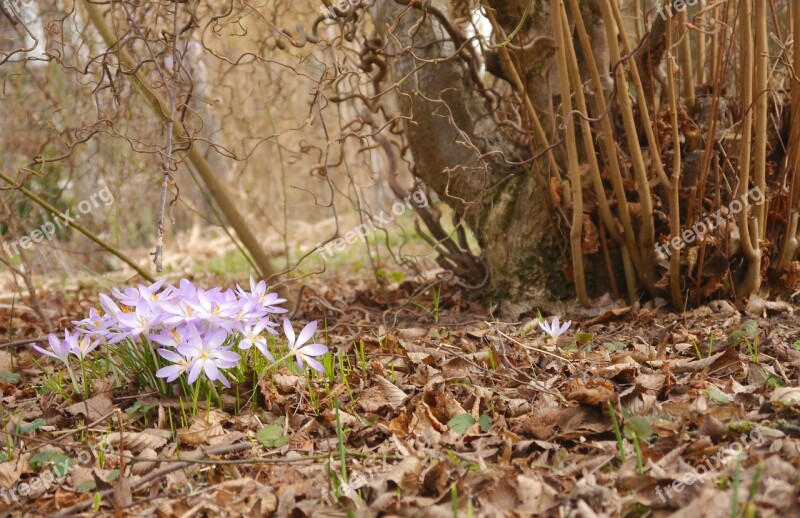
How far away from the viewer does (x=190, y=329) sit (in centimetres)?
184

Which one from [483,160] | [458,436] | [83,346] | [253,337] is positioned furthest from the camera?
[483,160]

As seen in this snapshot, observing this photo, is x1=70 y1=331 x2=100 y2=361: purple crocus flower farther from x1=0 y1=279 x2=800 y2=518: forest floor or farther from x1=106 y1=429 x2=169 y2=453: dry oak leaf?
x1=106 y1=429 x2=169 y2=453: dry oak leaf

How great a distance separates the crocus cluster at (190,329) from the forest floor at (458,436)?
0.17m

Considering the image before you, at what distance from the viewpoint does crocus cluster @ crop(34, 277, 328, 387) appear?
182 cm

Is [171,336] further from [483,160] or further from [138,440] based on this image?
[483,160]

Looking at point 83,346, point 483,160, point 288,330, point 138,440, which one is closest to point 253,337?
point 288,330

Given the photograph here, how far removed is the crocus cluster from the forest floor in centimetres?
17

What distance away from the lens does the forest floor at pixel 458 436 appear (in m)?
1.49

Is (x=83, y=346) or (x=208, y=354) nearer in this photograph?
(x=208, y=354)

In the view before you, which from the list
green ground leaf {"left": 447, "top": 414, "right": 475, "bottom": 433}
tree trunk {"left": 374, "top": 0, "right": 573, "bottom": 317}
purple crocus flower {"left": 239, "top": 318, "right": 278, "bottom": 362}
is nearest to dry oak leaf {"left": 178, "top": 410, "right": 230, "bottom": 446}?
purple crocus flower {"left": 239, "top": 318, "right": 278, "bottom": 362}

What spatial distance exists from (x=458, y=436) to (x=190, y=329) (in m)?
0.82

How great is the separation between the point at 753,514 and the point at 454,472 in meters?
0.67

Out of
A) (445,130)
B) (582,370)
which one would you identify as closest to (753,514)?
(582,370)

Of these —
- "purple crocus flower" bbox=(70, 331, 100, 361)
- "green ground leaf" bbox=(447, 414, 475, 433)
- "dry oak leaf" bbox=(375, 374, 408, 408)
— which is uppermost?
"purple crocus flower" bbox=(70, 331, 100, 361)
